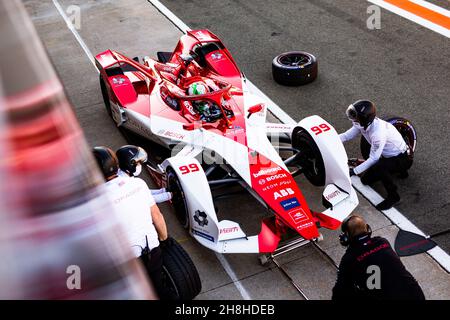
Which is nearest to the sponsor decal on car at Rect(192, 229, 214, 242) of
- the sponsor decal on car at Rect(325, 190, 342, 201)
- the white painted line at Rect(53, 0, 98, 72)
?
the sponsor decal on car at Rect(325, 190, 342, 201)

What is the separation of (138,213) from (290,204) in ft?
6.49

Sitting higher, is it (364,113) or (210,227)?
(364,113)

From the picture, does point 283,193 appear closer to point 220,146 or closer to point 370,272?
point 220,146

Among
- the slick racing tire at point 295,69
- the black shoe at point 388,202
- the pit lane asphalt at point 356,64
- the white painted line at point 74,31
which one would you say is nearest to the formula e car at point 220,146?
the black shoe at point 388,202

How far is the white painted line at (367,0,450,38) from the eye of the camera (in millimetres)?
11805

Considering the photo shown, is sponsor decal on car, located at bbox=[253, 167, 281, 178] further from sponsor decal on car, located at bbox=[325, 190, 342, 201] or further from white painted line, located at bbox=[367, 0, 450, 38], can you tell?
white painted line, located at bbox=[367, 0, 450, 38]

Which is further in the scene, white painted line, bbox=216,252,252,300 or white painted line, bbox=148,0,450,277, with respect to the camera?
white painted line, bbox=148,0,450,277

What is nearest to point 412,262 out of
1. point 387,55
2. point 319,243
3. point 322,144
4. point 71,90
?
point 319,243

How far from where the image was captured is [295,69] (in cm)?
1008

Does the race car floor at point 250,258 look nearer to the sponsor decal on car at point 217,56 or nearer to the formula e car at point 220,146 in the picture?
the formula e car at point 220,146

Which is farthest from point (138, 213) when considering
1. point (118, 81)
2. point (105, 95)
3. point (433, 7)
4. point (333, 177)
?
point (433, 7)

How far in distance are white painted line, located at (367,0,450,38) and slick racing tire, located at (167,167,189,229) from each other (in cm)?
739

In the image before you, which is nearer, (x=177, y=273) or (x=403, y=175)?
(x=177, y=273)

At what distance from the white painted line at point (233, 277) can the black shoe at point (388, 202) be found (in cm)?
201
